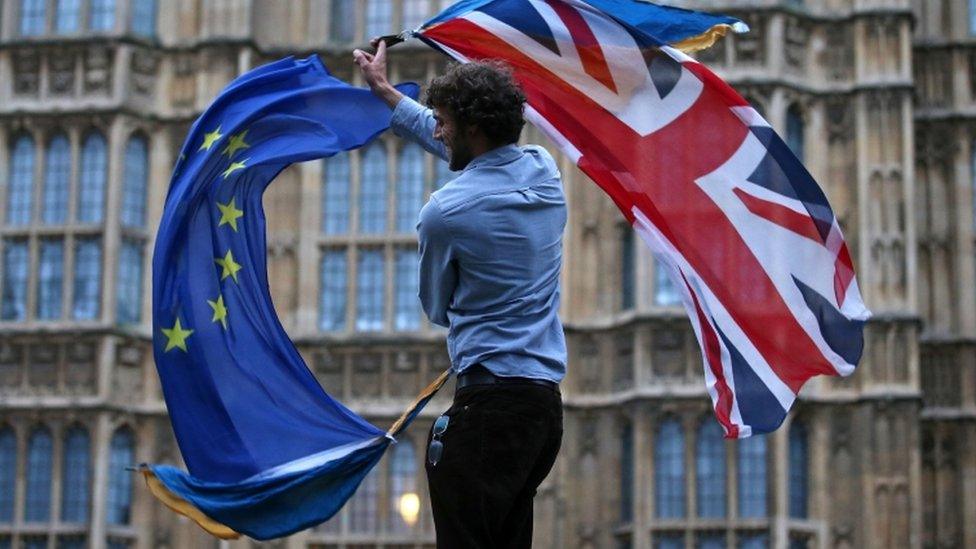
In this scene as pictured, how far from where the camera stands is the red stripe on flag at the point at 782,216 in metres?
7.51

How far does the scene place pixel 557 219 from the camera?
5.76m

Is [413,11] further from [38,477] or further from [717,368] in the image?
[717,368]

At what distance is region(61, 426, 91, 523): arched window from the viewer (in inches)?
930

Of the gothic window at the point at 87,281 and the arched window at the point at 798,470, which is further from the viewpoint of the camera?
the gothic window at the point at 87,281

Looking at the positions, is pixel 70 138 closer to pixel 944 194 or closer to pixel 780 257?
pixel 944 194

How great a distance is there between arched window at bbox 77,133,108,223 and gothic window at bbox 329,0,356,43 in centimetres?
319

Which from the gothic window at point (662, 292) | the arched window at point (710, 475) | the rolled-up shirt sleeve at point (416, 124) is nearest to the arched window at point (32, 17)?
the gothic window at point (662, 292)

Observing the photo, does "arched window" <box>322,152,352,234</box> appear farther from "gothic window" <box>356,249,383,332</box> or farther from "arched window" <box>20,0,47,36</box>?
"arched window" <box>20,0,47,36</box>

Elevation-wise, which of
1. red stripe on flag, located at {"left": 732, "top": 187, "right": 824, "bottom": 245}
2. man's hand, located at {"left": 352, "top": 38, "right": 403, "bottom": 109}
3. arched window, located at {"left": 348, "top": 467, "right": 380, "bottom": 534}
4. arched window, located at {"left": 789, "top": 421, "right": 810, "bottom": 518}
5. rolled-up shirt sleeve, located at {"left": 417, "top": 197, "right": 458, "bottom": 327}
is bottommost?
arched window, located at {"left": 348, "top": 467, "right": 380, "bottom": 534}

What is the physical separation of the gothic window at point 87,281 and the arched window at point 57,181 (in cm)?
51

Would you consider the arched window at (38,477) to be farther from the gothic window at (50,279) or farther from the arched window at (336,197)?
the arched window at (336,197)

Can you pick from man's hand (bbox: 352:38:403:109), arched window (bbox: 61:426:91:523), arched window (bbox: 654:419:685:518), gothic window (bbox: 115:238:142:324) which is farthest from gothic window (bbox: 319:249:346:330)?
man's hand (bbox: 352:38:403:109)

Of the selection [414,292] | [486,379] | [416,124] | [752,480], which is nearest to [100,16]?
[414,292]

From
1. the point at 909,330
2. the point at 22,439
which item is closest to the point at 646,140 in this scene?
the point at 909,330
